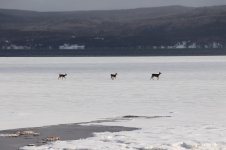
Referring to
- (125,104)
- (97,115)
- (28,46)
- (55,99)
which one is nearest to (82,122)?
(97,115)

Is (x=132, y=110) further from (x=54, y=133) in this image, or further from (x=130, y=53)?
(x=130, y=53)

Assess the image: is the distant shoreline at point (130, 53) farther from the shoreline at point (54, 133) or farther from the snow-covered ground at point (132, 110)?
the shoreline at point (54, 133)

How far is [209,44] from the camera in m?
163

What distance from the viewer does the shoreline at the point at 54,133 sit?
478 inches

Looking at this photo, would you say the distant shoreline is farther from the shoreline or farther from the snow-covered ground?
the shoreline

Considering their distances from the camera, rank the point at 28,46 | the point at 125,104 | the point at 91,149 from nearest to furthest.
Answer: the point at 91,149
the point at 125,104
the point at 28,46

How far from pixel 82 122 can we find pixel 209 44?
15001 cm

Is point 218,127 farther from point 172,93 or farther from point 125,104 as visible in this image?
point 172,93

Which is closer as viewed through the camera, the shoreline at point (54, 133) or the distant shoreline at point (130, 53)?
the shoreline at point (54, 133)

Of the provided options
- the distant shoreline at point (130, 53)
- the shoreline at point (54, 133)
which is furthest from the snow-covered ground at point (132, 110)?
the distant shoreline at point (130, 53)

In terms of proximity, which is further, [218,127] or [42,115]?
[42,115]

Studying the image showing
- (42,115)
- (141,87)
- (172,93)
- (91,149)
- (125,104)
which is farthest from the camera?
(141,87)

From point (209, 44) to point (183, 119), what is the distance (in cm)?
14926

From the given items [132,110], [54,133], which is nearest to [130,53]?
[132,110]
